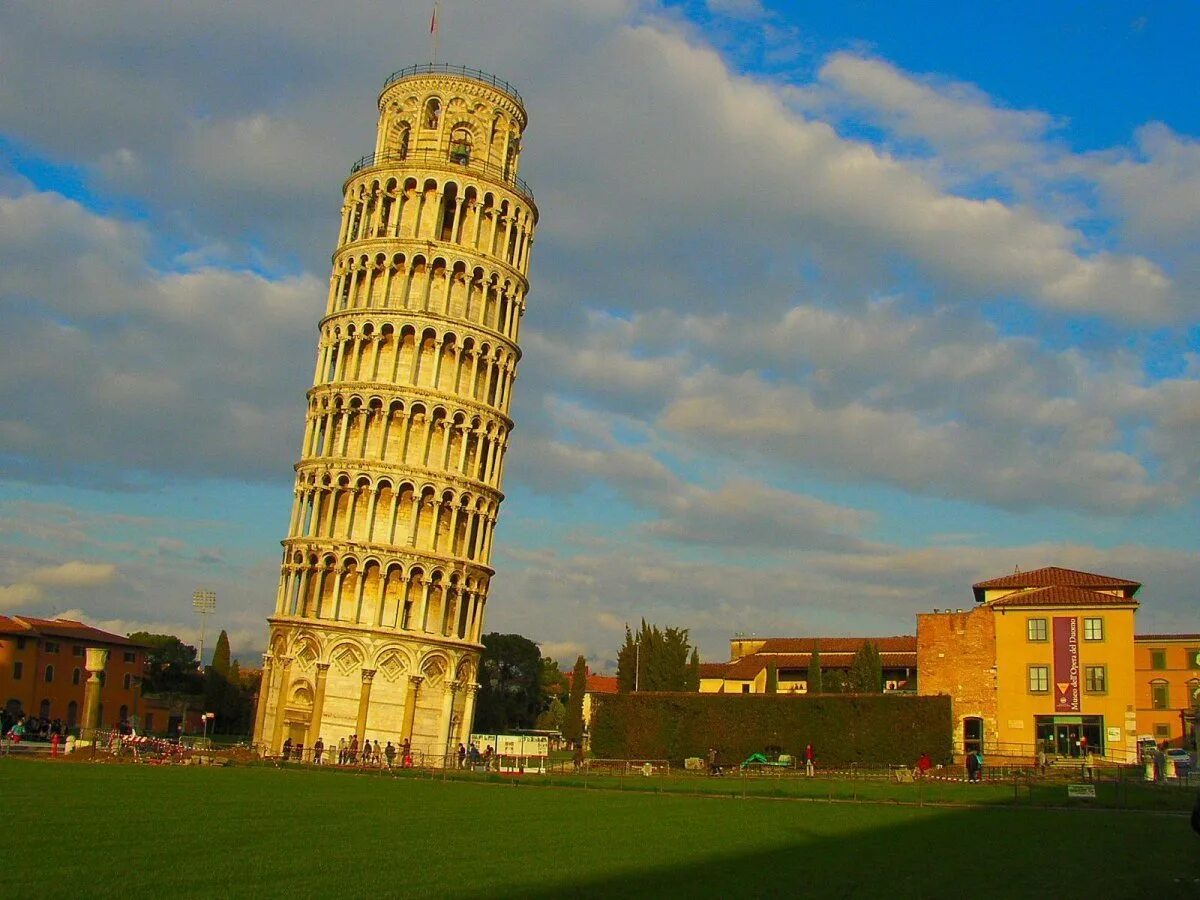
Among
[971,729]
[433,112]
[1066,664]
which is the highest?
[433,112]

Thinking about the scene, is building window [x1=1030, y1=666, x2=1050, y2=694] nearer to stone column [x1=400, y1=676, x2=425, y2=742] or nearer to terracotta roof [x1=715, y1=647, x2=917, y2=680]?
stone column [x1=400, y1=676, x2=425, y2=742]

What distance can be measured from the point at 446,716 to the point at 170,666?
57.6m

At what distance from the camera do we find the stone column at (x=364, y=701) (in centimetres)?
5747

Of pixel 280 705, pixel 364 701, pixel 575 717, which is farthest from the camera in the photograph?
pixel 575 717

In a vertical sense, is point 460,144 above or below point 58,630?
above

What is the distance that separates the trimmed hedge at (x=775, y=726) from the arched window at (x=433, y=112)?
1356 inches

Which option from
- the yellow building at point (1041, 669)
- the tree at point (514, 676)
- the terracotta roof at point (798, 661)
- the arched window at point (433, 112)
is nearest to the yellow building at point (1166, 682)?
the terracotta roof at point (798, 661)

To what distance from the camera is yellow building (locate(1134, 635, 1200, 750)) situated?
76438 millimetres

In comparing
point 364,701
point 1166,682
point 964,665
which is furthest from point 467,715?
point 1166,682

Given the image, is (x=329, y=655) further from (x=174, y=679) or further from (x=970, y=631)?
(x=174, y=679)

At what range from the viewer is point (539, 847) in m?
19.9

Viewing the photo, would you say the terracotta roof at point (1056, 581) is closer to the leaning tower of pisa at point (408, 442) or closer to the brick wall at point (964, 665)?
the brick wall at point (964, 665)

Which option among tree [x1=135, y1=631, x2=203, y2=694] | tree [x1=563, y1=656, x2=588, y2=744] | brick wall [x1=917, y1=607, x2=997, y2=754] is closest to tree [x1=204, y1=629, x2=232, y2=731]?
tree [x1=135, y1=631, x2=203, y2=694]

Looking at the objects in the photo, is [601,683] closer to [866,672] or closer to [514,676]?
[514,676]
